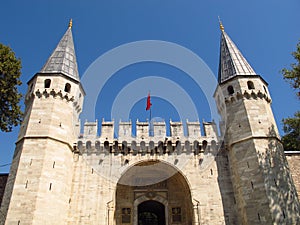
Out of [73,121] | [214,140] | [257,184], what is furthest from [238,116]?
[73,121]

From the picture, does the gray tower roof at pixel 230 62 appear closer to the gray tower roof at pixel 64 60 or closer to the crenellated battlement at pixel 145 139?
the crenellated battlement at pixel 145 139

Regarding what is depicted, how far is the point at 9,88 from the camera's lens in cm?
1367

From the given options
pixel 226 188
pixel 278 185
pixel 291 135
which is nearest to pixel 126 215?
pixel 226 188

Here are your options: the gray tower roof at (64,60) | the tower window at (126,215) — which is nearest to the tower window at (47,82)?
the gray tower roof at (64,60)

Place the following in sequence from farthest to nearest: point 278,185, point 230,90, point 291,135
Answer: point 291,135, point 230,90, point 278,185

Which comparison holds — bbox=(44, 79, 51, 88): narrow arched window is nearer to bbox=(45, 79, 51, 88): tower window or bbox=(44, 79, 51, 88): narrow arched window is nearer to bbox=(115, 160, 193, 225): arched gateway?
bbox=(45, 79, 51, 88): tower window

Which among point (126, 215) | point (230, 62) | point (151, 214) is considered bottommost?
point (126, 215)

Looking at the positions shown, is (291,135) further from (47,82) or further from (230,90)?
(47,82)

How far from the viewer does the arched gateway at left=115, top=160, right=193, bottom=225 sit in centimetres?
1491

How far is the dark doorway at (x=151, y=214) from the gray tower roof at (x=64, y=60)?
10.0 metres

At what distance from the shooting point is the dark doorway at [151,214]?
695 inches

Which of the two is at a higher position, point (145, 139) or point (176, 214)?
point (145, 139)

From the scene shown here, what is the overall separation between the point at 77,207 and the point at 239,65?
43.9ft

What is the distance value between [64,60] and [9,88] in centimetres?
448
